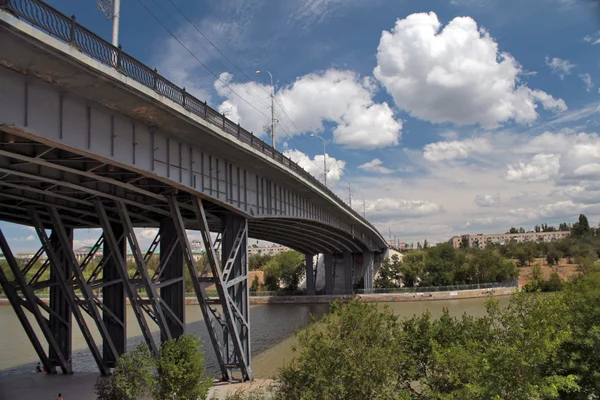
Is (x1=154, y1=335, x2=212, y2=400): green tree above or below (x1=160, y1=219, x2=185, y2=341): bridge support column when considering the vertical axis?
below

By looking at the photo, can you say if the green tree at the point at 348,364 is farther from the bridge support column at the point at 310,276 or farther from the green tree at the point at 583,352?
the bridge support column at the point at 310,276

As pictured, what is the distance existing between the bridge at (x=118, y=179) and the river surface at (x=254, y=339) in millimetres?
3975

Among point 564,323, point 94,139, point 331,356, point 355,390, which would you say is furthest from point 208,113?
point 564,323

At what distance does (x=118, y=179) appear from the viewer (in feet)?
53.9

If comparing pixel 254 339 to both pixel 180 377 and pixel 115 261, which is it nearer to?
pixel 115 261

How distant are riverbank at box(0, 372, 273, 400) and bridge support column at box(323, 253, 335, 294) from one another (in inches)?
1928

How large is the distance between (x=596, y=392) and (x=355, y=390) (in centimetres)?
666

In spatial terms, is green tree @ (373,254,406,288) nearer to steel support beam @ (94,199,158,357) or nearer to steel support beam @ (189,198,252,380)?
steel support beam @ (189,198,252,380)

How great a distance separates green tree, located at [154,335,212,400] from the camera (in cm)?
1384

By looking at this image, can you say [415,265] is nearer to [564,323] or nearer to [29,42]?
[564,323]

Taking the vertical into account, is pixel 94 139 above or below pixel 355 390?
above

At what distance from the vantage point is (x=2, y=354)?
2962cm

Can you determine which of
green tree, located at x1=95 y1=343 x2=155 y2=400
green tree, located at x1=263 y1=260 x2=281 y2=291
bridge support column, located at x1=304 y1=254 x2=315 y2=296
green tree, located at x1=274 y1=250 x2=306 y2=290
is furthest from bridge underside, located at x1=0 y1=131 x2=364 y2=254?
green tree, located at x1=274 y1=250 x2=306 y2=290

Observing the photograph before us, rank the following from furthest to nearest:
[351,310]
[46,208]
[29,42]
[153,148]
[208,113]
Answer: [46,208] < [208,113] < [153,148] < [351,310] < [29,42]
